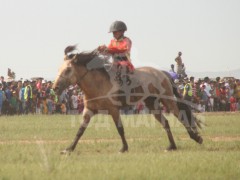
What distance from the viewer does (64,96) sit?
31375 mm

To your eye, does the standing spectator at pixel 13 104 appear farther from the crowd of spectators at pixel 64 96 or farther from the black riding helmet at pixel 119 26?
the black riding helmet at pixel 119 26

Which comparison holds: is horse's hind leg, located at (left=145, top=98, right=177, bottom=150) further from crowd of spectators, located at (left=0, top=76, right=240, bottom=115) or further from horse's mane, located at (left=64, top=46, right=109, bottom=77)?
crowd of spectators, located at (left=0, top=76, right=240, bottom=115)

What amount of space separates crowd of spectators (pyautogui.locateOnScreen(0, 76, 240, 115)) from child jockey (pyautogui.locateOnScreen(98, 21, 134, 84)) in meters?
14.1

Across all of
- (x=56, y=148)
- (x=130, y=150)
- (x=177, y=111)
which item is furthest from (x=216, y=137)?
(x=56, y=148)

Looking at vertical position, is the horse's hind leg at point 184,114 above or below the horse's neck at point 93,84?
below

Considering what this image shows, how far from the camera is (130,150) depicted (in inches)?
514

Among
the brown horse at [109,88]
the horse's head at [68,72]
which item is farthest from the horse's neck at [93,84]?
the horse's head at [68,72]

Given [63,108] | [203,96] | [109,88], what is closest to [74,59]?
[109,88]

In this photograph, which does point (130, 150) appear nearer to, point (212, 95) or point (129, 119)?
point (129, 119)

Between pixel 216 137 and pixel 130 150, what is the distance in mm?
4526

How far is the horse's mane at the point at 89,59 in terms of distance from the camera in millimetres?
13148

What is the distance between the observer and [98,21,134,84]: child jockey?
13.5 metres

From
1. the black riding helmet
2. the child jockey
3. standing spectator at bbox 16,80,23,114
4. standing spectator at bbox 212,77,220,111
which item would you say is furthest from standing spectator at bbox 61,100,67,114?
the black riding helmet

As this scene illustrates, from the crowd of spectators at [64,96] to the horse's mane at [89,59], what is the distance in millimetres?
14509
